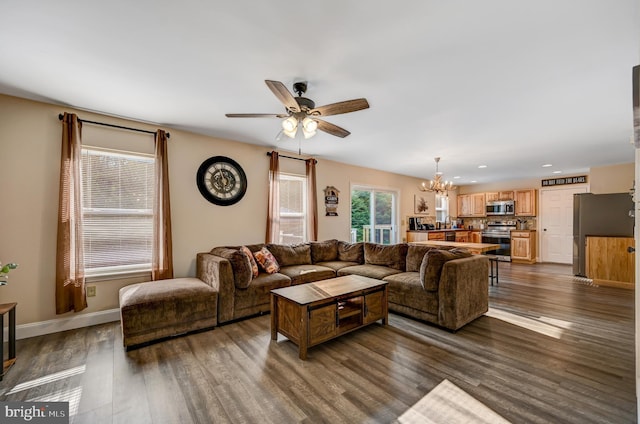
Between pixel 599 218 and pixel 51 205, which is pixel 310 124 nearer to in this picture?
pixel 51 205

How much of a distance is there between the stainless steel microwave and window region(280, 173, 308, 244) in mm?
6502

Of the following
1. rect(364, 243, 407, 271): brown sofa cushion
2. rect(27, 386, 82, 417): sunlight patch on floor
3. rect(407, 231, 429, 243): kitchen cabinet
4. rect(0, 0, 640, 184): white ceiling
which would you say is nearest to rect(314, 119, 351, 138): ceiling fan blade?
rect(0, 0, 640, 184): white ceiling

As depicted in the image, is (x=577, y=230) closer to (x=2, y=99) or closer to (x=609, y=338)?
(x=609, y=338)

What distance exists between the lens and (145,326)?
262cm

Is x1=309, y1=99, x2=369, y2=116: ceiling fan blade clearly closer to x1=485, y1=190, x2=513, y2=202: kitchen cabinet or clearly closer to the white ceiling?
the white ceiling

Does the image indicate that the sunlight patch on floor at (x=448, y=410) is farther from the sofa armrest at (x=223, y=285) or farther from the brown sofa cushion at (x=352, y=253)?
the brown sofa cushion at (x=352, y=253)

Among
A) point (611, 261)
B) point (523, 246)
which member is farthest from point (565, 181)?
point (611, 261)

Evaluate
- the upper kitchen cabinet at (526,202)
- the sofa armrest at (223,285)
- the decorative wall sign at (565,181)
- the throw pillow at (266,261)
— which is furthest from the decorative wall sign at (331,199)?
the decorative wall sign at (565,181)

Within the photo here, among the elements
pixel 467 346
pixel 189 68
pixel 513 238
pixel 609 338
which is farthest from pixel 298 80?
pixel 513 238

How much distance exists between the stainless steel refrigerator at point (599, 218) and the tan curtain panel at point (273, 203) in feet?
20.4

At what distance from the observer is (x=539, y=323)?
3.12 m

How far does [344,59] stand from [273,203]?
2905mm

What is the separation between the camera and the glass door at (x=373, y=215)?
6.56 meters

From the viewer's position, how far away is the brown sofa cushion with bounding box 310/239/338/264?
4789 mm
